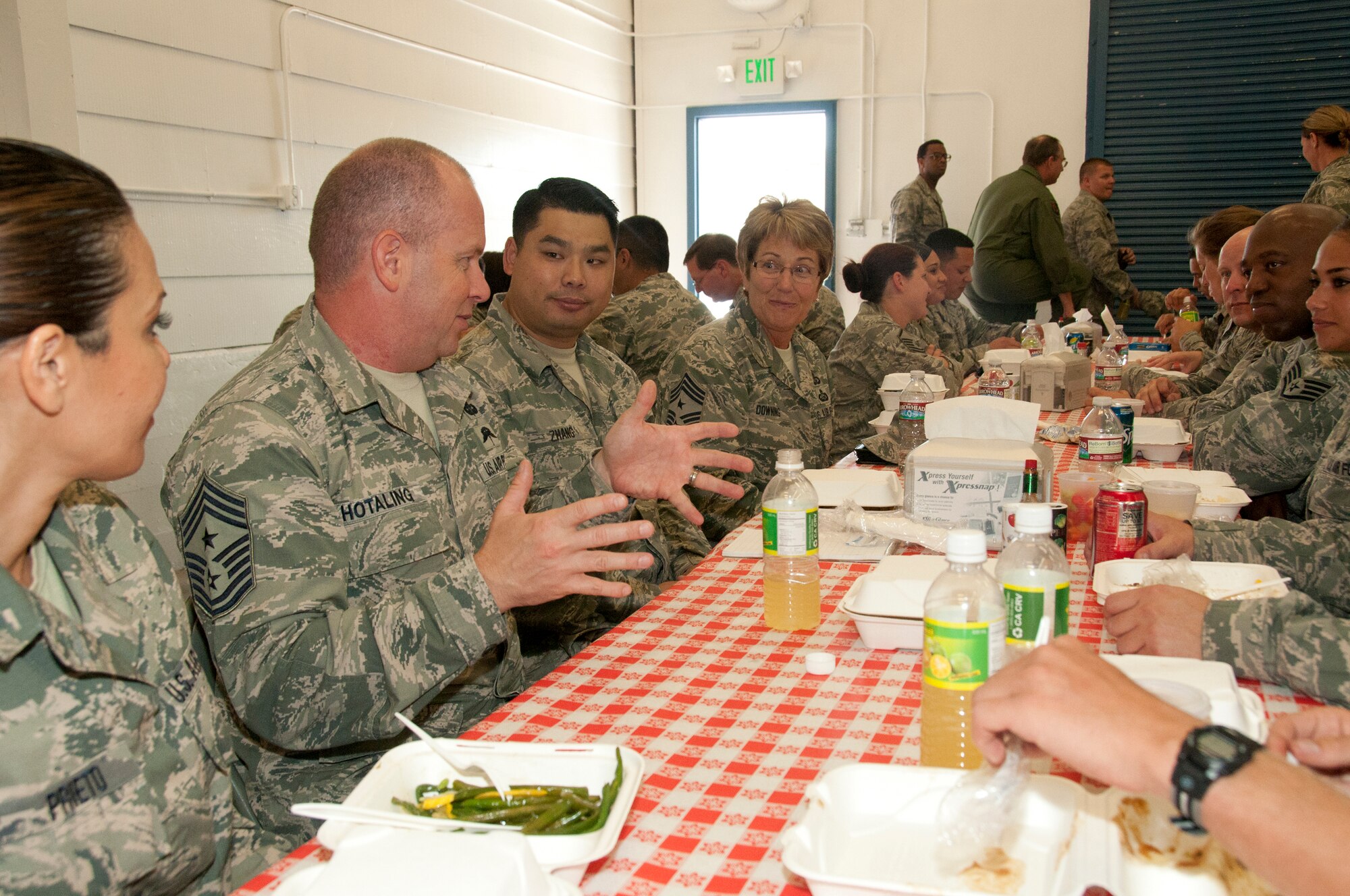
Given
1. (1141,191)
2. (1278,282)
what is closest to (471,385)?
(1278,282)

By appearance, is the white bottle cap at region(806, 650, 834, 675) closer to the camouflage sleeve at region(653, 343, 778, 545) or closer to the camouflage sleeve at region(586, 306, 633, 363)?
the camouflage sleeve at region(653, 343, 778, 545)

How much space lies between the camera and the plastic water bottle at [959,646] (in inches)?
41.9

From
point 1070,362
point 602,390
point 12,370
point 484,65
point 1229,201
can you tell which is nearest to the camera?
point 12,370

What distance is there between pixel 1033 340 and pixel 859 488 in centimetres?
351

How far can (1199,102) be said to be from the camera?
7664 mm

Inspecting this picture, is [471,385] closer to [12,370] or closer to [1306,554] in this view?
[12,370]

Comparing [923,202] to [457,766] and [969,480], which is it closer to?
[969,480]

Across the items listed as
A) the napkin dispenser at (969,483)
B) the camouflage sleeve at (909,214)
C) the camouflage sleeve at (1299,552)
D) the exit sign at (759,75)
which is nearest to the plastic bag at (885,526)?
the napkin dispenser at (969,483)

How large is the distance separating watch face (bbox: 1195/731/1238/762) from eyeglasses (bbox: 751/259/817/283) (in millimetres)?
2661

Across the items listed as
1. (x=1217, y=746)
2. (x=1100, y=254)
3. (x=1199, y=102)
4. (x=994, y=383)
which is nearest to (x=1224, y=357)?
(x=994, y=383)

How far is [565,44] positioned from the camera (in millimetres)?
7770

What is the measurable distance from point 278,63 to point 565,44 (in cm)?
348

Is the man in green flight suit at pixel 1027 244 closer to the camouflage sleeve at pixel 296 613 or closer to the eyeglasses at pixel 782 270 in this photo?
the eyeglasses at pixel 782 270

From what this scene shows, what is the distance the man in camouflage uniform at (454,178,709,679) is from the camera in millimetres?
2609
